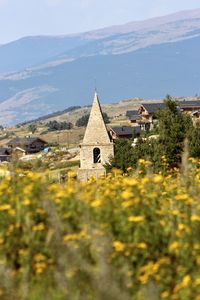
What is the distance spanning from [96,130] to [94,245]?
47.6 m

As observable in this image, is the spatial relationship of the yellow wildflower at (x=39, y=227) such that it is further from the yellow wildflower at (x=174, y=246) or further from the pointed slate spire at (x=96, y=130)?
the pointed slate spire at (x=96, y=130)

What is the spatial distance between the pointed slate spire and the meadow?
45.3m

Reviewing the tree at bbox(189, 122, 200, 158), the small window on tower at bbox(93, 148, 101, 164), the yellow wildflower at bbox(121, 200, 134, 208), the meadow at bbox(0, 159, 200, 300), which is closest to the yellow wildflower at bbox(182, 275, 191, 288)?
the meadow at bbox(0, 159, 200, 300)

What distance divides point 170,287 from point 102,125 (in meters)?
47.7

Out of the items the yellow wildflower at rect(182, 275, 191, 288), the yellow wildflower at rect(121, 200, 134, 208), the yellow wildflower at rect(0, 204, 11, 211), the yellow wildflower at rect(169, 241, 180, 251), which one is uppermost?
the yellow wildflower at rect(121, 200, 134, 208)

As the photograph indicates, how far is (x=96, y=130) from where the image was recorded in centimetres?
5450

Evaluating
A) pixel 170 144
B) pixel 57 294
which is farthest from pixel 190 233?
pixel 170 144

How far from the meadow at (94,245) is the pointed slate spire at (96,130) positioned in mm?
45281

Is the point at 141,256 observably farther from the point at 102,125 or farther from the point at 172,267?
the point at 102,125

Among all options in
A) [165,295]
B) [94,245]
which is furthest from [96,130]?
[165,295]

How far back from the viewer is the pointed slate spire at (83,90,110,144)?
53834 mm

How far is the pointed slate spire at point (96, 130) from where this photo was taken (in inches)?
2119

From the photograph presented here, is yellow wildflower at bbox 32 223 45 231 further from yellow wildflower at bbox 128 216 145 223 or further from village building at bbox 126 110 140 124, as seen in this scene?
village building at bbox 126 110 140 124

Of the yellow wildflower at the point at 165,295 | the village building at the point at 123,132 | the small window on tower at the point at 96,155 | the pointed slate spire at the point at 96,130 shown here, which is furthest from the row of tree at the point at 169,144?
the village building at the point at 123,132
